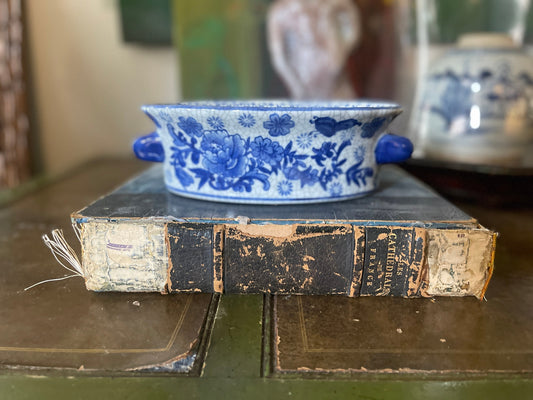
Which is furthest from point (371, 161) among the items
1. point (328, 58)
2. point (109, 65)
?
point (109, 65)

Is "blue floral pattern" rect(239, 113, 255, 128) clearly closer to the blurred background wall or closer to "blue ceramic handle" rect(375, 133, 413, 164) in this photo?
"blue ceramic handle" rect(375, 133, 413, 164)

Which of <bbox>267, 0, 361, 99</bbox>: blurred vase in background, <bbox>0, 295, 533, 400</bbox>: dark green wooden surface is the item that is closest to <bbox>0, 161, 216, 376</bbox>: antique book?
<bbox>0, 295, 533, 400</bbox>: dark green wooden surface

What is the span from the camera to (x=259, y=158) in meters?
0.40

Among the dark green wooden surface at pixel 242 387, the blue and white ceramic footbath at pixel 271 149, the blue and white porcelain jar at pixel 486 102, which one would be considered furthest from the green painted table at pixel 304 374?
the blue and white porcelain jar at pixel 486 102

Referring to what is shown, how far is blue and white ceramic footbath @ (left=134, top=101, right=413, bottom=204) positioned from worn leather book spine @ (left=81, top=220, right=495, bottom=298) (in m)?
0.06

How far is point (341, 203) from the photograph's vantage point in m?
0.42

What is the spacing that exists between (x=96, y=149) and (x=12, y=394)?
96 cm

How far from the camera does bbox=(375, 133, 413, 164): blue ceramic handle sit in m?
0.44

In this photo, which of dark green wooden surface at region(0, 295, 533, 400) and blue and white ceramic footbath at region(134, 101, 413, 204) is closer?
dark green wooden surface at region(0, 295, 533, 400)

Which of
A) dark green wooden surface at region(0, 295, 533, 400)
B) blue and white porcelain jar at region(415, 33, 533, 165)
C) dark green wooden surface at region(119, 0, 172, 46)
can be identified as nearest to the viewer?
dark green wooden surface at region(0, 295, 533, 400)

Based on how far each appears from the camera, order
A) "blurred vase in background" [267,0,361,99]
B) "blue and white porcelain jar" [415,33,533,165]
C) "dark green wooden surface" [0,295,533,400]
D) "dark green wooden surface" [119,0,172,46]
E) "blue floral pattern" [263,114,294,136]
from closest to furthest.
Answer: "dark green wooden surface" [0,295,533,400], "blue floral pattern" [263,114,294,136], "blue and white porcelain jar" [415,33,533,165], "blurred vase in background" [267,0,361,99], "dark green wooden surface" [119,0,172,46]

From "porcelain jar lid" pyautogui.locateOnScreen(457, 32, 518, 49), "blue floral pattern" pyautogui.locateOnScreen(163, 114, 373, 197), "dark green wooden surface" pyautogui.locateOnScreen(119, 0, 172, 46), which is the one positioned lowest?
"blue floral pattern" pyautogui.locateOnScreen(163, 114, 373, 197)

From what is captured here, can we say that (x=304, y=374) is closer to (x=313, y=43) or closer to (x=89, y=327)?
(x=89, y=327)

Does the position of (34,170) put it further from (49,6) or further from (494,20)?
(494,20)
